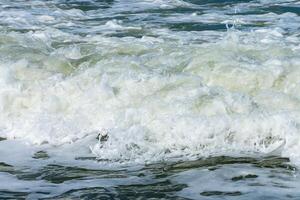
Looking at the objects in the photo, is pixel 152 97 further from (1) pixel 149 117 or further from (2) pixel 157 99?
(1) pixel 149 117

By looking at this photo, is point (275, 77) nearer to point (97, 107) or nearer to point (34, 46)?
point (97, 107)

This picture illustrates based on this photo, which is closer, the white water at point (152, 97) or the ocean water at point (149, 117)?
the ocean water at point (149, 117)

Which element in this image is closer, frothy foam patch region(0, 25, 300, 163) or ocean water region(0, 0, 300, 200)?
ocean water region(0, 0, 300, 200)

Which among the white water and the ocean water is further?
the white water

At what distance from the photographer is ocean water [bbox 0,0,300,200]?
16.2 feet

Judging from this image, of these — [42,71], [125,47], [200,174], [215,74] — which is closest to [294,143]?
[200,174]

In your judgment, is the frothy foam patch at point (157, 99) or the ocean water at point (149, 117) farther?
the frothy foam patch at point (157, 99)

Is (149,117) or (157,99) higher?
(157,99)

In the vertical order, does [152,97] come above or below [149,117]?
above

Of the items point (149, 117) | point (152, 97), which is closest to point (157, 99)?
point (152, 97)

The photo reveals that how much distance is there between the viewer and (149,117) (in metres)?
6.40

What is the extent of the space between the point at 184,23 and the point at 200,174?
7469mm

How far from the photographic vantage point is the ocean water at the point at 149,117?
4.93m

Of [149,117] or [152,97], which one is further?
[152,97]
